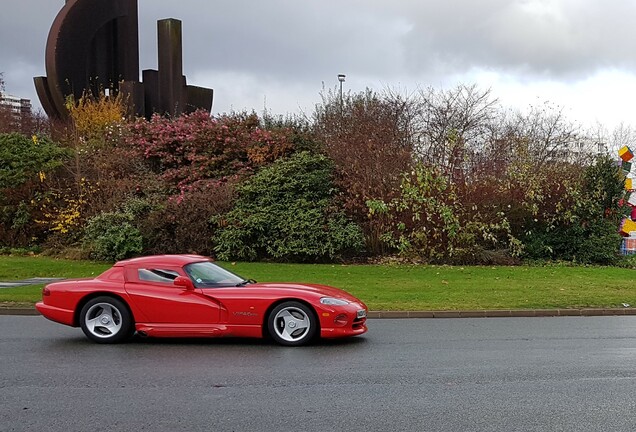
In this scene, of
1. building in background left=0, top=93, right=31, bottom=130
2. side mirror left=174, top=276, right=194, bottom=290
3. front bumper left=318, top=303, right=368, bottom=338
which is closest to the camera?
front bumper left=318, top=303, right=368, bottom=338

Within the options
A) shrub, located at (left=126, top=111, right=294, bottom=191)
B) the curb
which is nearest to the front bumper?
the curb

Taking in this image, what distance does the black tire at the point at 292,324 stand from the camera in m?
8.83

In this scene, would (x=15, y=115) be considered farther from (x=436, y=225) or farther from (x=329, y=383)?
(x=329, y=383)

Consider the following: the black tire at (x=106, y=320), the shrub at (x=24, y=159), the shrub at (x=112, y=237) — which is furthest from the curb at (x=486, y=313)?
the shrub at (x=24, y=159)

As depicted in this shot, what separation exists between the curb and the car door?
13.0 feet

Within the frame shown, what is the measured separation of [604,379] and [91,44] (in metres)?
33.0

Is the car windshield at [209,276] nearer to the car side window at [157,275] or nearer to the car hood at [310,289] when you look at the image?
the car side window at [157,275]

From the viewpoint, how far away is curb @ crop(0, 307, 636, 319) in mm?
12062

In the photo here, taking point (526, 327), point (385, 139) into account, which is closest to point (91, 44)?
point (385, 139)

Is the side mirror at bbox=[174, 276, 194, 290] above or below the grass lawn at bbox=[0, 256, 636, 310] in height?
above

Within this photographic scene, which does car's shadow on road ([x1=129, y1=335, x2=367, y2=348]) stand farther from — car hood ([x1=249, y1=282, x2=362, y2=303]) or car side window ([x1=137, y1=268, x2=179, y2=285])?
car side window ([x1=137, y1=268, x2=179, y2=285])

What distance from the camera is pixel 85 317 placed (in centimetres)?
918

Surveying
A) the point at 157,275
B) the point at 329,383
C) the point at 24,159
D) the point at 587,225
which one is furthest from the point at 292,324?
the point at 24,159

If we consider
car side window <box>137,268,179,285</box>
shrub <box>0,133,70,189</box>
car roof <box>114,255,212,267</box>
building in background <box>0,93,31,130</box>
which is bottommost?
car side window <box>137,268,179,285</box>
